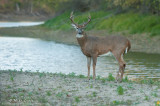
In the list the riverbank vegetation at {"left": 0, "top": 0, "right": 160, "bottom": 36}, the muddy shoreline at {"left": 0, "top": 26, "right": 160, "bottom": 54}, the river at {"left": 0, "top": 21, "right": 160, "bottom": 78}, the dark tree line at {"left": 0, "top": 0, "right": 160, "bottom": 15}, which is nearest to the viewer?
the river at {"left": 0, "top": 21, "right": 160, "bottom": 78}

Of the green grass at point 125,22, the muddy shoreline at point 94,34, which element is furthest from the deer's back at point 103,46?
the green grass at point 125,22

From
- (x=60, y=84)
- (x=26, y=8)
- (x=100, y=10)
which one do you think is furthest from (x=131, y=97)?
(x=26, y=8)

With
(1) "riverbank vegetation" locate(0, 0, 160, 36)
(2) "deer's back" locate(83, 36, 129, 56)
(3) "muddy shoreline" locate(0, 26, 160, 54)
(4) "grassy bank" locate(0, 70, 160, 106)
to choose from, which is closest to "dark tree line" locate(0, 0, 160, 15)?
(1) "riverbank vegetation" locate(0, 0, 160, 36)

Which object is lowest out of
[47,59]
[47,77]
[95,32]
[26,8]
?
[47,77]

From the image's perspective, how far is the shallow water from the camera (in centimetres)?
1487

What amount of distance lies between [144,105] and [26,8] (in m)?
63.6

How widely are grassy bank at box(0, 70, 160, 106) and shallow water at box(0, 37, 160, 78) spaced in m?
3.82

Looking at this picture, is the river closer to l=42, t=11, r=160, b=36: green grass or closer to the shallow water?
the shallow water

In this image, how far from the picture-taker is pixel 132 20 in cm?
2536

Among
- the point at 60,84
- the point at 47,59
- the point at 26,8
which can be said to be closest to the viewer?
the point at 60,84

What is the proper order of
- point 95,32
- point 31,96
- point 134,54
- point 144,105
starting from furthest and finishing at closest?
point 95,32
point 134,54
point 31,96
point 144,105

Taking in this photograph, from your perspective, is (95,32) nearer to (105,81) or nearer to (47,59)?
(47,59)

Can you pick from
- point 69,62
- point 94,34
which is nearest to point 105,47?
point 69,62

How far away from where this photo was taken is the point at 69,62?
17453mm
